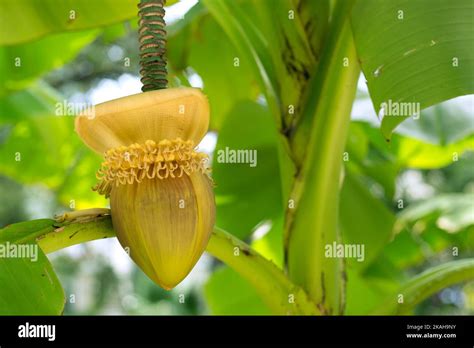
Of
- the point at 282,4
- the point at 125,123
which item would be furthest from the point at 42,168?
the point at 125,123

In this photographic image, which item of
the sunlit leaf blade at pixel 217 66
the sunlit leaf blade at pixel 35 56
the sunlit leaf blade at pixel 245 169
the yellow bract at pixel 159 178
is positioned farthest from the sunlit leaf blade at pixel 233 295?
the yellow bract at pixel 159 178

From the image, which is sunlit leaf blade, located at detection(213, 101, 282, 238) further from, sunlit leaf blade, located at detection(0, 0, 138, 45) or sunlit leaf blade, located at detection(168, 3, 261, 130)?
sunlit leaf blade, located at detection(0, 0, 138, 45)

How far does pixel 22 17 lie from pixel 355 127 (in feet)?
1.83

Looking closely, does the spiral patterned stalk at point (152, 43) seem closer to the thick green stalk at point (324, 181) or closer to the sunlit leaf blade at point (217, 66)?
the thick green stalk at point (324, 181)

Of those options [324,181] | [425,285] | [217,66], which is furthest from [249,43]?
[217,66]

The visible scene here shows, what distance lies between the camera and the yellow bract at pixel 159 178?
15.7 inches

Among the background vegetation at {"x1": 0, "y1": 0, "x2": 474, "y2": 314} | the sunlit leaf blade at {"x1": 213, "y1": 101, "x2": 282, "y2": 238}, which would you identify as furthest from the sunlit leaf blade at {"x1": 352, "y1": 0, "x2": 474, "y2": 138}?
the sunlit leaf blade at {"x1": 213, "y1": 101, "x2": 282, "y2": 238}

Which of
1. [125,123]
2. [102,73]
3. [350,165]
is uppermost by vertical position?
[102,73]

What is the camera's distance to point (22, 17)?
600 mm

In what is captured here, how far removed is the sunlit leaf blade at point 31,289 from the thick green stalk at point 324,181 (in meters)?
0.24

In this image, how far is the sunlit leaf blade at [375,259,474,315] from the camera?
52 cm

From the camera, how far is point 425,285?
1.75 ft
